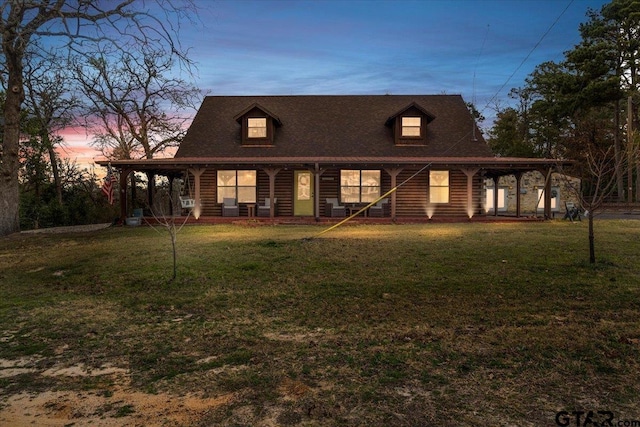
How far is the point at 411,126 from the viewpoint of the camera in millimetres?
22906

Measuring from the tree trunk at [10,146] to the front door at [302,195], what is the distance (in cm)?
1167

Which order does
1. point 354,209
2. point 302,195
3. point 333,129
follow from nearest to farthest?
1. point 354,209
2. point 302,195
3. point 333,129

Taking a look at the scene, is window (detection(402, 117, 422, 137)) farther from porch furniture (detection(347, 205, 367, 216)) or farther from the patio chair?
the patio chair

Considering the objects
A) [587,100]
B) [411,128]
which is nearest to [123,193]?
[411,128]

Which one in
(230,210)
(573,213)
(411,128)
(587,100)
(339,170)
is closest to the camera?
(573,213)

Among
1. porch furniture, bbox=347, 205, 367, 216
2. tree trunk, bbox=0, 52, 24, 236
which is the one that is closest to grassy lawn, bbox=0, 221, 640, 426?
tree trunk, bbox=0, 52, 24, 236

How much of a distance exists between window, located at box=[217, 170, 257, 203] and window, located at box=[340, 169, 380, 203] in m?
4.51

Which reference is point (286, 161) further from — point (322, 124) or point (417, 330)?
point (417, 330)

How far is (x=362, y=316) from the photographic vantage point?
6164 mm

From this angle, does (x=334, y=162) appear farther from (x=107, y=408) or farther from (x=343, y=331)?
(x=107, y=408)

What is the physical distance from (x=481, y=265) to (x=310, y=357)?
559 centimetres

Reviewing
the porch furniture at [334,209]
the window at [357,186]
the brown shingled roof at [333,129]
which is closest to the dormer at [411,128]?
the brown shingled roof at [333,129]

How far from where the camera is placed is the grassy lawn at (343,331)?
3.66 meters

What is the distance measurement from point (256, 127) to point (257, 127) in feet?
0.17
